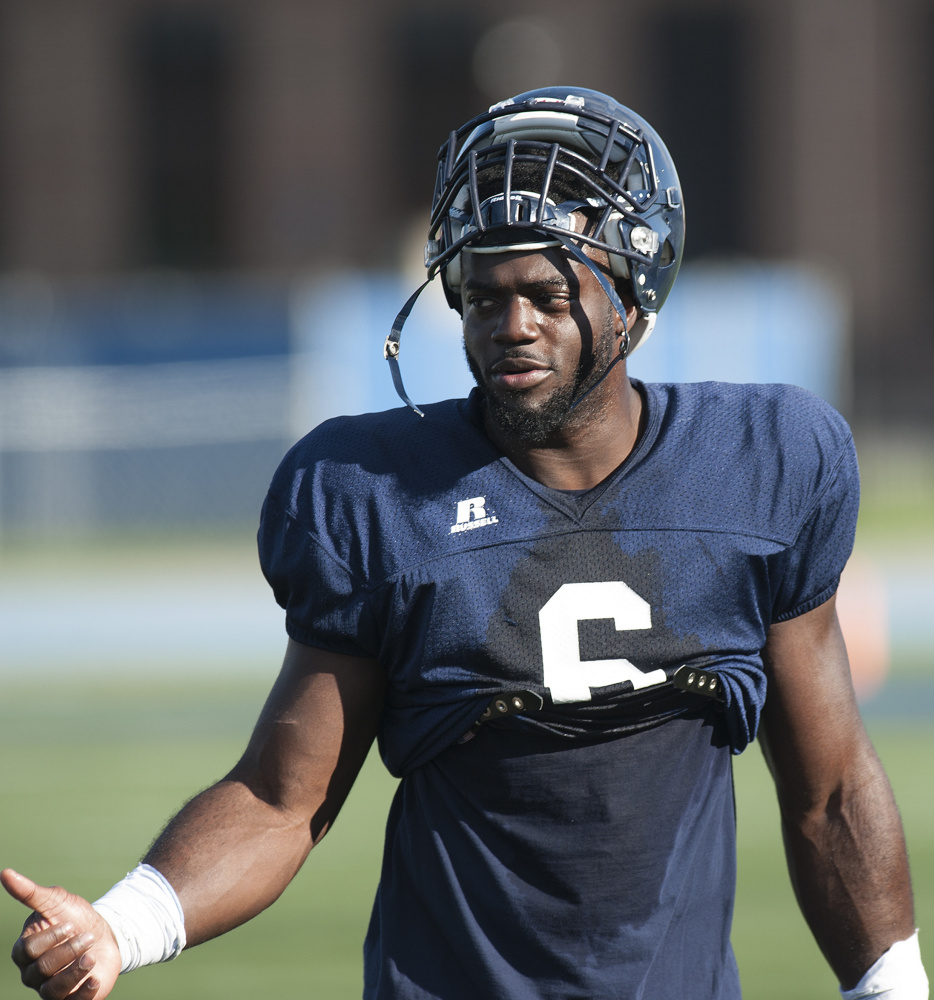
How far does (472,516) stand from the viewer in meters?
2.43

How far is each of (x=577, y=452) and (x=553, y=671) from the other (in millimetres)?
352

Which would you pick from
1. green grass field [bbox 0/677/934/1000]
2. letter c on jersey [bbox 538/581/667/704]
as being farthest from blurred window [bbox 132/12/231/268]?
letter c on jersey [bbox 538/581/667/704]

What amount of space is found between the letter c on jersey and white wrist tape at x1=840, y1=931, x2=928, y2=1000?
0.61 m

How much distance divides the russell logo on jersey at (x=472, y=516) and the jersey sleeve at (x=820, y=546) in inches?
17.2

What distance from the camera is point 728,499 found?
246cm

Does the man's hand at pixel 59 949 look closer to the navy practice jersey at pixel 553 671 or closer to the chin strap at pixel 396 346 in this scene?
the navy practice jersey at pixel 553 671

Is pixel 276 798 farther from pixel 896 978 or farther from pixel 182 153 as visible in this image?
pixel 182 153

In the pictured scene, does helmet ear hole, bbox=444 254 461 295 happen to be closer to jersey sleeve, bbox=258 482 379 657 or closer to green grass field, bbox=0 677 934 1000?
jersey sleeve, bbox=258 482 379 657

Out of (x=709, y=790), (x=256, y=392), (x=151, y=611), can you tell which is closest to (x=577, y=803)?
(x=709, y=790)

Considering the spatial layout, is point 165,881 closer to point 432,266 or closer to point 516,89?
Answer: point 432,266

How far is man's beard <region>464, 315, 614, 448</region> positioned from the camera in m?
2.45

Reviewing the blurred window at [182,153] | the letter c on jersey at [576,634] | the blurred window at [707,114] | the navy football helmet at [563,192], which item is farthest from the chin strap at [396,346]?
the blurred window at [182,153]

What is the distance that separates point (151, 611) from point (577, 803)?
9.46 metres

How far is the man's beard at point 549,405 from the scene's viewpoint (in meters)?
2.45
